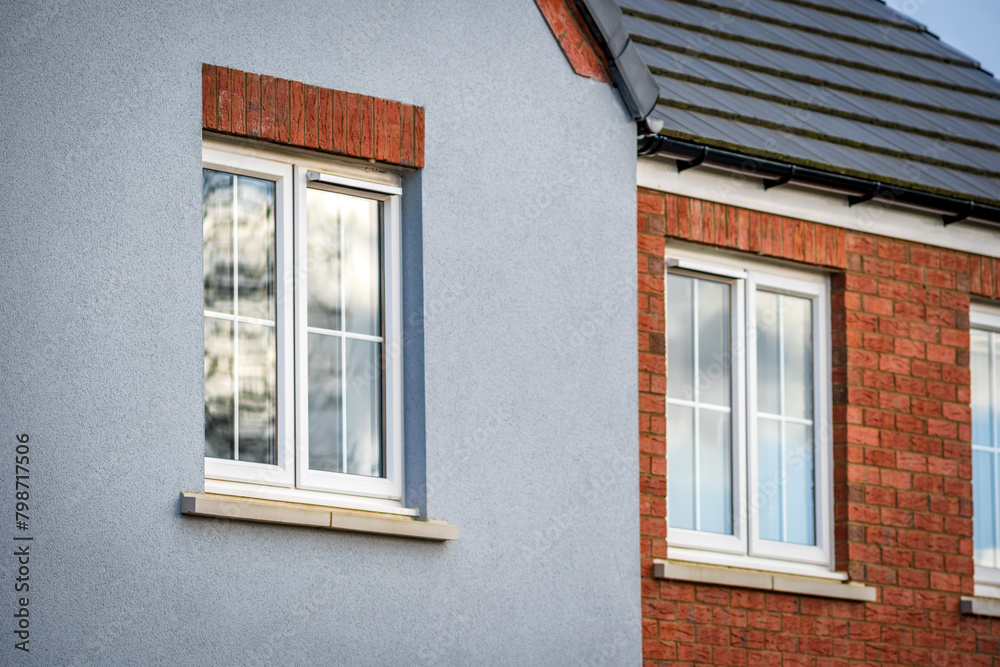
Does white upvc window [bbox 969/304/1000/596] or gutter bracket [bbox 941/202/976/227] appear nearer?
gutter bracket [bbox 941/202/976/227]

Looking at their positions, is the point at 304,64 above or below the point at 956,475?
above

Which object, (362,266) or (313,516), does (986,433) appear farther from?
(313,516)

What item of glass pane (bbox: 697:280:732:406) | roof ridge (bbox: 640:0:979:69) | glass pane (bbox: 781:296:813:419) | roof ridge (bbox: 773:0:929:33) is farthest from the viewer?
roof ridge (bbox: 773:0:929:33)

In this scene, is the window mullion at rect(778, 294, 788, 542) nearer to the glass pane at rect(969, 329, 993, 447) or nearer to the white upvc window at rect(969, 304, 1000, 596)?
the white upvc window at rect(969, 304, 1000, 596)

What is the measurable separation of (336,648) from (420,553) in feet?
2.28

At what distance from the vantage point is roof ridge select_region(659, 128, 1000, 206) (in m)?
9.59

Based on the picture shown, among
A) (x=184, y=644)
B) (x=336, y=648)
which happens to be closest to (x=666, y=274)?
(x=336, y=648)

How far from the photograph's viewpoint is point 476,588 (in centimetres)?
822

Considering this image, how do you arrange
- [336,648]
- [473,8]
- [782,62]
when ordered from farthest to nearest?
[782,62] < [473,8] < [336,648]

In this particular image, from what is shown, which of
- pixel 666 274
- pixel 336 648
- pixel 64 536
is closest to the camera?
pixel 64 536

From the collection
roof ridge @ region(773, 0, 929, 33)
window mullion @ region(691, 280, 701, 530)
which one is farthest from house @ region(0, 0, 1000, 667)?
roof ridge @ region(773, 0, 929, 33)

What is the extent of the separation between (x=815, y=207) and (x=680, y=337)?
1.40m

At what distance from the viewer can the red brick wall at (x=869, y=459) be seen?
30.7 ft

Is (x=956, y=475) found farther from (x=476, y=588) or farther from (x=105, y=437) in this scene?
(x=105, y=437)
